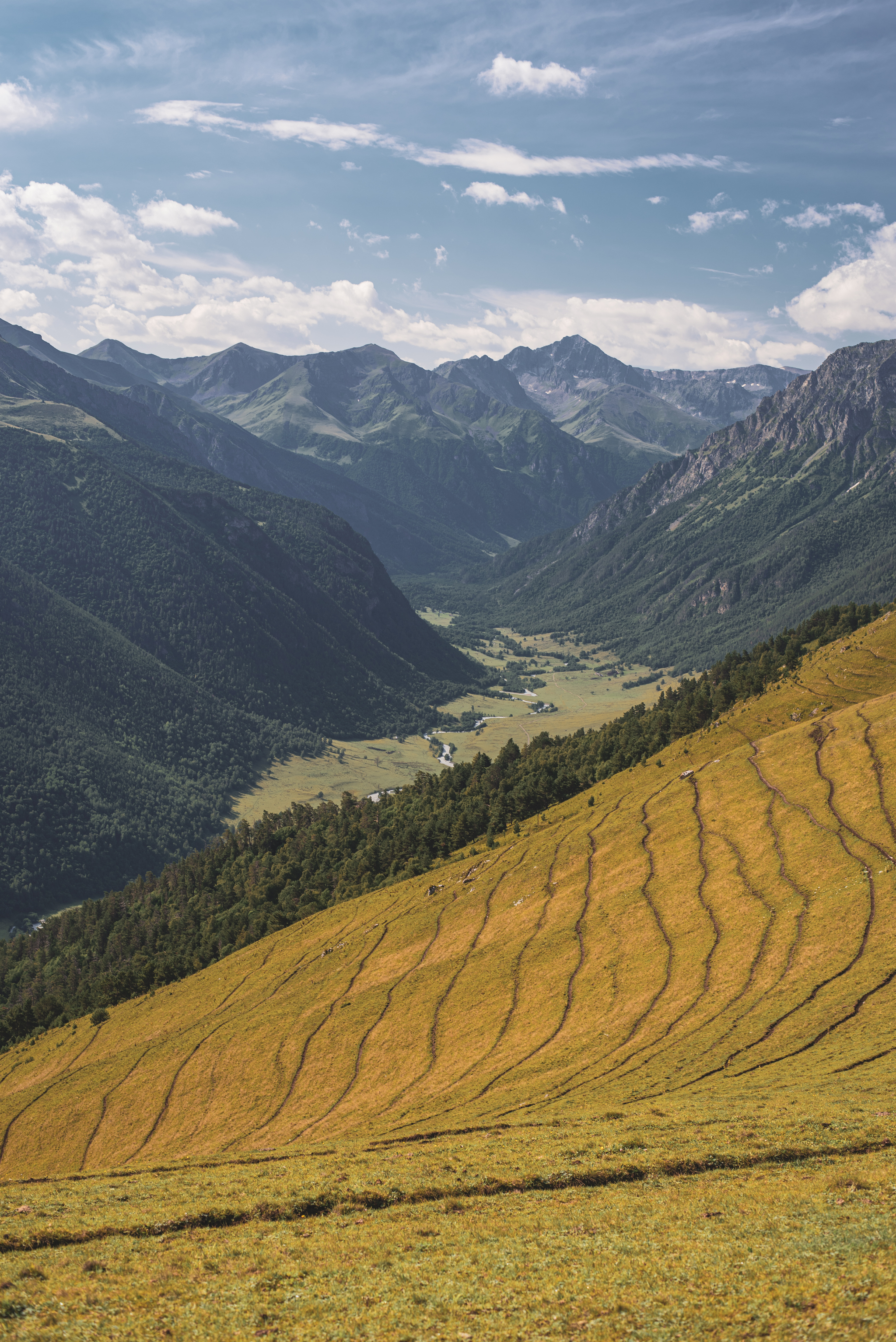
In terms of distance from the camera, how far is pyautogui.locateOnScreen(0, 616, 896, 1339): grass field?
116 ft

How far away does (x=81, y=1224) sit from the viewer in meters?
47.3

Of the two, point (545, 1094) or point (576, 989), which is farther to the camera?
point (576, 989)

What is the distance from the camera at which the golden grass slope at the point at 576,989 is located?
7956 centimetres

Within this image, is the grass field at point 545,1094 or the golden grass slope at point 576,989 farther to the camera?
the golden grass slope at point 576,989

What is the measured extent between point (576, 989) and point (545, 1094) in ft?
79.8

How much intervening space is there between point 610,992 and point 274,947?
96.3m

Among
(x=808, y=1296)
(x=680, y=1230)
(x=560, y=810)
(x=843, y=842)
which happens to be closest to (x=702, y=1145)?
(x=680, y=1230)

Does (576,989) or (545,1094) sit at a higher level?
(545,1094)

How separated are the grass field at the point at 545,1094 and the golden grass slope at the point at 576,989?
1.83 feet

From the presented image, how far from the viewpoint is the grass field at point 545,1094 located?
116 ft

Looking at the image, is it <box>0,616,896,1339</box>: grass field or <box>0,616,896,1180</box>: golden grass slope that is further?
<box>0,616,896,1180</box>: golden grass slope

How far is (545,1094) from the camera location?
266ft

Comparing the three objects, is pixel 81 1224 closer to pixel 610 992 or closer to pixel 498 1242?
pixel 498 1242

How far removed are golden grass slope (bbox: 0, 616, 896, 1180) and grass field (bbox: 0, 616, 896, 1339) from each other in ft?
1.83
